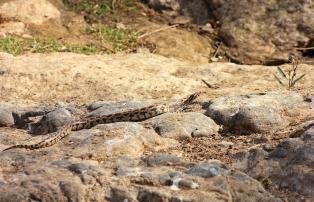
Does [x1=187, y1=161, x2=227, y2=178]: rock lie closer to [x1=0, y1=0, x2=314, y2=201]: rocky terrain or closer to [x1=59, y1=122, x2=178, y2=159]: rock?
[x1=0, y1=0, x2=314, y2=201]: rocky terrain

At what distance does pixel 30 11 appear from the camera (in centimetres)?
1510

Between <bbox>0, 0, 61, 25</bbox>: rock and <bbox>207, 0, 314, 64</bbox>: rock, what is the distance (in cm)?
405

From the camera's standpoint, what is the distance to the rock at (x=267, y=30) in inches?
574

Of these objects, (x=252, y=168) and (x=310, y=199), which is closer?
(x=310, y=199)

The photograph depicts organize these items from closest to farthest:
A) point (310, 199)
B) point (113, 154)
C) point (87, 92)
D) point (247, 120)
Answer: point (310, 199)
point (113, 154)
point (247, 120)
point (87, 92)

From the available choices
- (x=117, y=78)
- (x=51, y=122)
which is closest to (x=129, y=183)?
(x=51, y=122)

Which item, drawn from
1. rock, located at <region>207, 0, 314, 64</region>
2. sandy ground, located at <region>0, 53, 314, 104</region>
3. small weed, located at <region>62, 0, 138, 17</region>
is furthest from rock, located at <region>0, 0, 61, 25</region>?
rock, located at <region>207, 0, 314, 64</region>

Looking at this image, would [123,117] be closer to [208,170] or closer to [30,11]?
[208,170]

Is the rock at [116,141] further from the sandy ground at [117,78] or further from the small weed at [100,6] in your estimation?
the small weed at [100,6]

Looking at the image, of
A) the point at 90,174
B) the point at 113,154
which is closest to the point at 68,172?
the point at 90,174

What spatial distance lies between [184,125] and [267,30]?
8001 millimetres

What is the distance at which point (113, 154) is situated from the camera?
6691 mm

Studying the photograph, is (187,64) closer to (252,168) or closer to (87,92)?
(87,92)

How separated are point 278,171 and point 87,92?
19.1 feet
